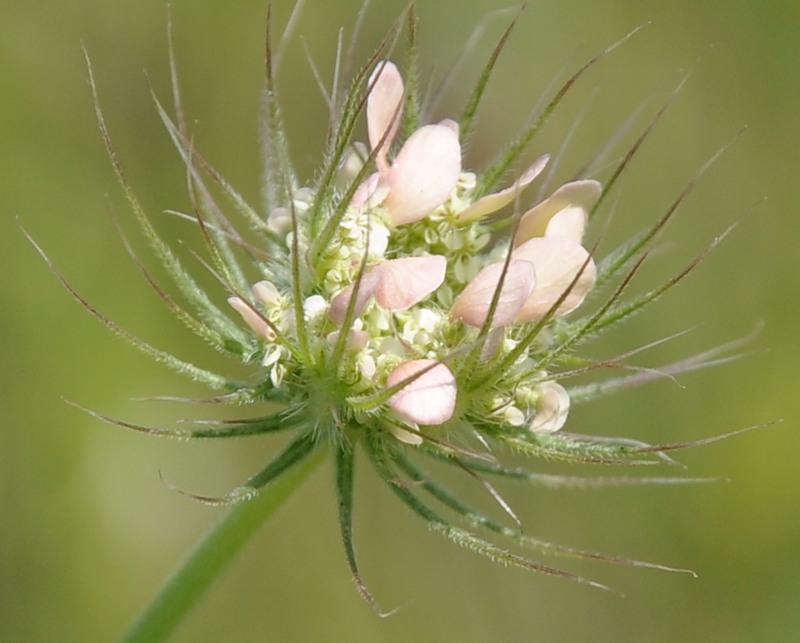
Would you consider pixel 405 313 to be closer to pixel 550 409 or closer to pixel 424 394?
pixel 424 394

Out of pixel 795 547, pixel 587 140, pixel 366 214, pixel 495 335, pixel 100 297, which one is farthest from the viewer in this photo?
pixel 587 140

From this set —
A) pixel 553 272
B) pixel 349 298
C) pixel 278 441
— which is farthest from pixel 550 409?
pixel 278 441

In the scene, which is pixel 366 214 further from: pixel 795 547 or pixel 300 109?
pixel 795 547

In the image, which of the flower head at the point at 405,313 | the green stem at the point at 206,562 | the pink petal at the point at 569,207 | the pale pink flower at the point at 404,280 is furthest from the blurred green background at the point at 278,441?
the pale pink flower at the point at 404,280

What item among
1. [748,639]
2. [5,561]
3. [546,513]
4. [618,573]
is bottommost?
[748,639]

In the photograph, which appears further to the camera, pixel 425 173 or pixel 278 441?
pixel 278 441

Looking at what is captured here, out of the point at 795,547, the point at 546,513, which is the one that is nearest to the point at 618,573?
the point at 546,513
